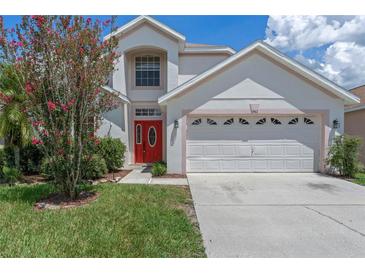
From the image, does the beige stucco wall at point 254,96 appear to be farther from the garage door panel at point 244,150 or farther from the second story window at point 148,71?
the second story window at point 148,71

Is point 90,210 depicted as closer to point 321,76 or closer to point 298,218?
point 298,218

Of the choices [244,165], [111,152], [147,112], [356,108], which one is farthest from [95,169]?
[356,108]

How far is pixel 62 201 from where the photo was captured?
582cm

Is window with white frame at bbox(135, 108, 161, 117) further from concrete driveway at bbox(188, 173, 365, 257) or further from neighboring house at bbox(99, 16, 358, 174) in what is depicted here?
concrete driveway at bbox(188, 173, 365, 257)

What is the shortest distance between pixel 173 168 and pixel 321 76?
7227 millimetres

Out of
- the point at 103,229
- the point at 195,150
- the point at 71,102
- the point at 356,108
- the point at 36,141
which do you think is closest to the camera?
the point at 103,229

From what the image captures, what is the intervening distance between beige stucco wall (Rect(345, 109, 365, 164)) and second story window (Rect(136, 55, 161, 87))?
1126 cm

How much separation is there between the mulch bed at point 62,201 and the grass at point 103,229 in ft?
0.74

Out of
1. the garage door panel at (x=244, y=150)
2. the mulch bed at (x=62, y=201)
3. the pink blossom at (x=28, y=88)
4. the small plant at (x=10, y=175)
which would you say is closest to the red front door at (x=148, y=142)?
the garage door panel at (x=244, y=150)

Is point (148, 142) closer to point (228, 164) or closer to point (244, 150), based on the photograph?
point (228, 164)

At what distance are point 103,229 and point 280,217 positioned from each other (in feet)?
12.1

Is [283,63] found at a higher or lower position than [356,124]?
higher

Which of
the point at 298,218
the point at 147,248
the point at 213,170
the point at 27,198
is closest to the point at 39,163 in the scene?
the point at 27,198

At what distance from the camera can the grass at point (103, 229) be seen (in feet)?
11.5
